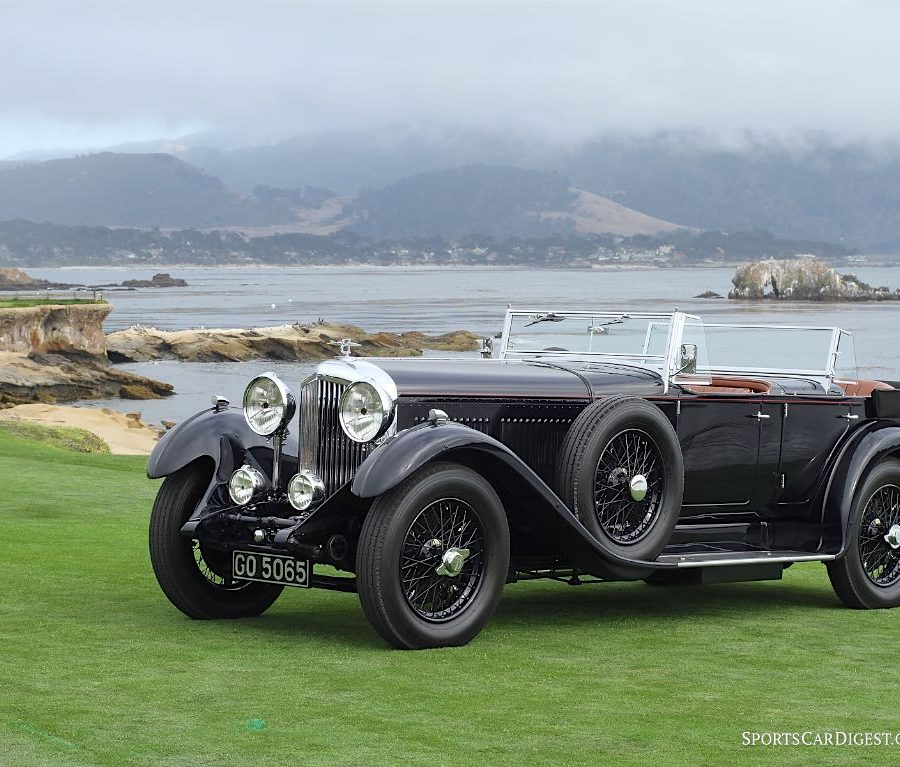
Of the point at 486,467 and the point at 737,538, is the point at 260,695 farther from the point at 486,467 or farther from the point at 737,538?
the point at 737,538

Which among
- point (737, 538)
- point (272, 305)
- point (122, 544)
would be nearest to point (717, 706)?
point (737, 538)

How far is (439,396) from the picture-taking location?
7754 mm

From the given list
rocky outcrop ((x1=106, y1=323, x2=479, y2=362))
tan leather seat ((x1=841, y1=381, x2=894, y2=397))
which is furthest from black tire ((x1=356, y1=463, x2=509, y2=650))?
rocky outcrop ((x1=106, y1=323, x2=479, y2=362))

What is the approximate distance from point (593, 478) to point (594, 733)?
94.5 inches

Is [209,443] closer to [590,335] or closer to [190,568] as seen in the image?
[190,568]

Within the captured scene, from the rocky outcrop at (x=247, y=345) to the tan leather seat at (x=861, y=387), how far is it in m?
58.4

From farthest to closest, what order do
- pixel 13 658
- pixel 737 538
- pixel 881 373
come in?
pixel 881 373 < pixel 737 538 < pixel 13 658

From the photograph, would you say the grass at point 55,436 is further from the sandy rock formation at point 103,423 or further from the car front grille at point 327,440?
the car front grille at point 327,440

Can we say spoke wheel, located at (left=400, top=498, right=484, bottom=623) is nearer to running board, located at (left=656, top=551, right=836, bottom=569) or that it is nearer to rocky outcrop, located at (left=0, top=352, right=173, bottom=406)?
running board, located at (left=656, top=551, right=836, bottom=569)

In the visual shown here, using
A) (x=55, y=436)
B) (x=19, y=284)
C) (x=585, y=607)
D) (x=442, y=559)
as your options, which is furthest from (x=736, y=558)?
(x=19, y=284)

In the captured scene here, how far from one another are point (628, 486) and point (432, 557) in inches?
53.5

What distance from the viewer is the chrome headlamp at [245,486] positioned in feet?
25.9

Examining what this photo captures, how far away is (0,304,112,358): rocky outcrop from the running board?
169ft

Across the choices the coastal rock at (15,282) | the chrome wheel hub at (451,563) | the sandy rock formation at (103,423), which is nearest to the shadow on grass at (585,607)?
the chrome wheel hub at (451,563)
